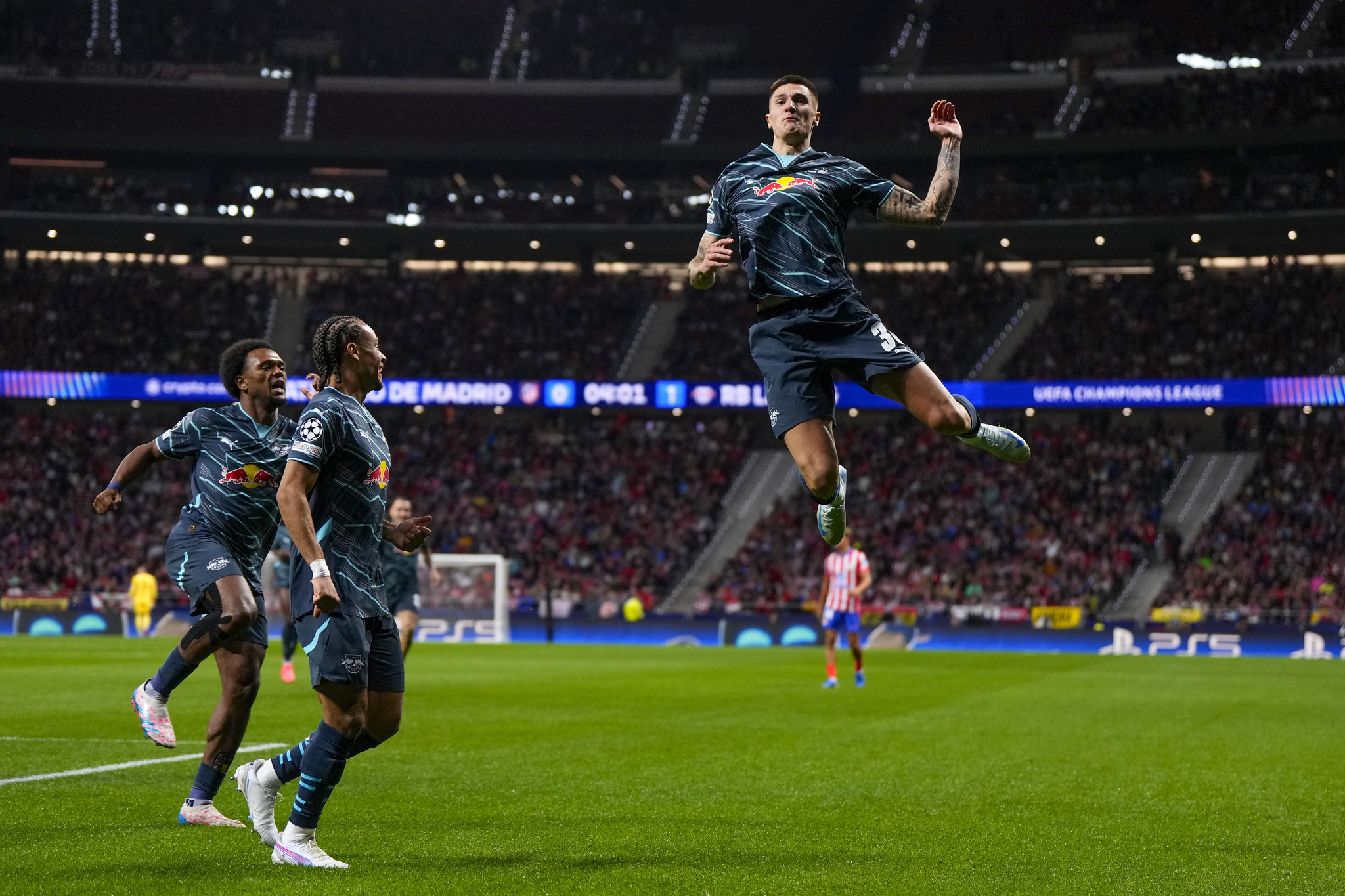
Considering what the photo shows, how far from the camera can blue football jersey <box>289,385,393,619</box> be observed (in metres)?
6.63

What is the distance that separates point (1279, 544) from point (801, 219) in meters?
36.7

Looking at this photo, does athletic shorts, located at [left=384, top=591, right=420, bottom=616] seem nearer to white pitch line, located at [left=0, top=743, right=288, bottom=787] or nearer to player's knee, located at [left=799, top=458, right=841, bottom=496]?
white pitch line, located at [left=0, top=743, right=288, bottom=787]

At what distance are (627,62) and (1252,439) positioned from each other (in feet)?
84.3

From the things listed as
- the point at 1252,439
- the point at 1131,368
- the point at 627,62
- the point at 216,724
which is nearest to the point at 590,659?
the point at 216,724

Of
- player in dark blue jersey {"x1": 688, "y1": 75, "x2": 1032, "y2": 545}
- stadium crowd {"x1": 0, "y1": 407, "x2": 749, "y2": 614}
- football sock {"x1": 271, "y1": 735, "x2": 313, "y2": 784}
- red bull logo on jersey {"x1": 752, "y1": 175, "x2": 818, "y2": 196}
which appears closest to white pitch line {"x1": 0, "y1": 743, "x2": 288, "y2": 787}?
football sock {"x1": 271, "y1": 735, "x2": 313, "y2": 784}

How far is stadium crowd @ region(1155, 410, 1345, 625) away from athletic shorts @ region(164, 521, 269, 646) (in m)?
31.1

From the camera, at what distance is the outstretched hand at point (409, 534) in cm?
693

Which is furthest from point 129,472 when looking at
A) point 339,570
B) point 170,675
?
point 339,570

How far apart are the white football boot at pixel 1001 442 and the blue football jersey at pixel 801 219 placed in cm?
110

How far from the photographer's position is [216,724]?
829 cm

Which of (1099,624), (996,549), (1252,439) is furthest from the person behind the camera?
(1252,439)

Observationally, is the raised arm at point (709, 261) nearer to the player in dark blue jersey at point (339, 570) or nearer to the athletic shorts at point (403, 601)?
the player in dark blue jersey at point (339, 570)

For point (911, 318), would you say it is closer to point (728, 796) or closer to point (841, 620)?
point (841, 620)

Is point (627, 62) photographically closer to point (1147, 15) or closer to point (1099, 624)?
point (1147, 15)
